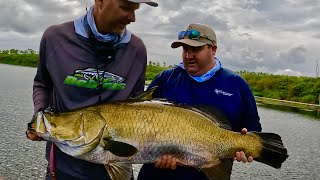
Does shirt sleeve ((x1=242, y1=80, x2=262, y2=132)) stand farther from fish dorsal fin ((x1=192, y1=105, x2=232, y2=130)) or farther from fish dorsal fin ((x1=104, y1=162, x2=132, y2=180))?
fish dorsal fin ((x1=104, y1=162, x2=132, y2=180))

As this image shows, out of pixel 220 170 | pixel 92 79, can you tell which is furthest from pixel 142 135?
pixel 220 170

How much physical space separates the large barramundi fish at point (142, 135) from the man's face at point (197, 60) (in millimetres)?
605

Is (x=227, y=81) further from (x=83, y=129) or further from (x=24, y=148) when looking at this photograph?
(x=24, y=148)

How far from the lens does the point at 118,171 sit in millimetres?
3174

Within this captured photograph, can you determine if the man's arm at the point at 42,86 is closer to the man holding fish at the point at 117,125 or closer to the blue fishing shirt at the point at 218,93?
the man holding fish at the point at 117,125

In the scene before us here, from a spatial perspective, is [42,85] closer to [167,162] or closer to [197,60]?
[167,162]

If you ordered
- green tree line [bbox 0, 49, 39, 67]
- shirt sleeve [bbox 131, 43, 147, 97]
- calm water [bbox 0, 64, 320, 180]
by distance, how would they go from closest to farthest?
shirt sleeve [bbox 131, 43, 147, 97] < calm water [bbox 0, 64, 320, 180] < green tree line [bbox 0, 49, 39, 67]

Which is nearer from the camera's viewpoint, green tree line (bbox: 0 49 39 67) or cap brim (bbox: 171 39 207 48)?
cap brim (bbox: 171 39 207 48)

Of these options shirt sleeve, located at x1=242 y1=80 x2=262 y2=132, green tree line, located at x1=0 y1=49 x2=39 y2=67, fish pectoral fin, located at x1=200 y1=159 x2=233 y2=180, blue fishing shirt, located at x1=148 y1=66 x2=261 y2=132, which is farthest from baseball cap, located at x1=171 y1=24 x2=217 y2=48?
green tree line, located at x1=0 y1=49 x2=39 y2=67

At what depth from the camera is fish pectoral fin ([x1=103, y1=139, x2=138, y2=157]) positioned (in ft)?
10.2

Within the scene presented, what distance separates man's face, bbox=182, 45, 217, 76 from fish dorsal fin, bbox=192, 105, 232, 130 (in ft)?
1.75

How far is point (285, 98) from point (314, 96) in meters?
4.91

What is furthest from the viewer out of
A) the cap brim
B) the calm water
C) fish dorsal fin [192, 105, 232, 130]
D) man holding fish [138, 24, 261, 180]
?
the calm water

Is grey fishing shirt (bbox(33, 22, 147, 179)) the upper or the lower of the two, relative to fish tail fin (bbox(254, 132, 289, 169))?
upper
